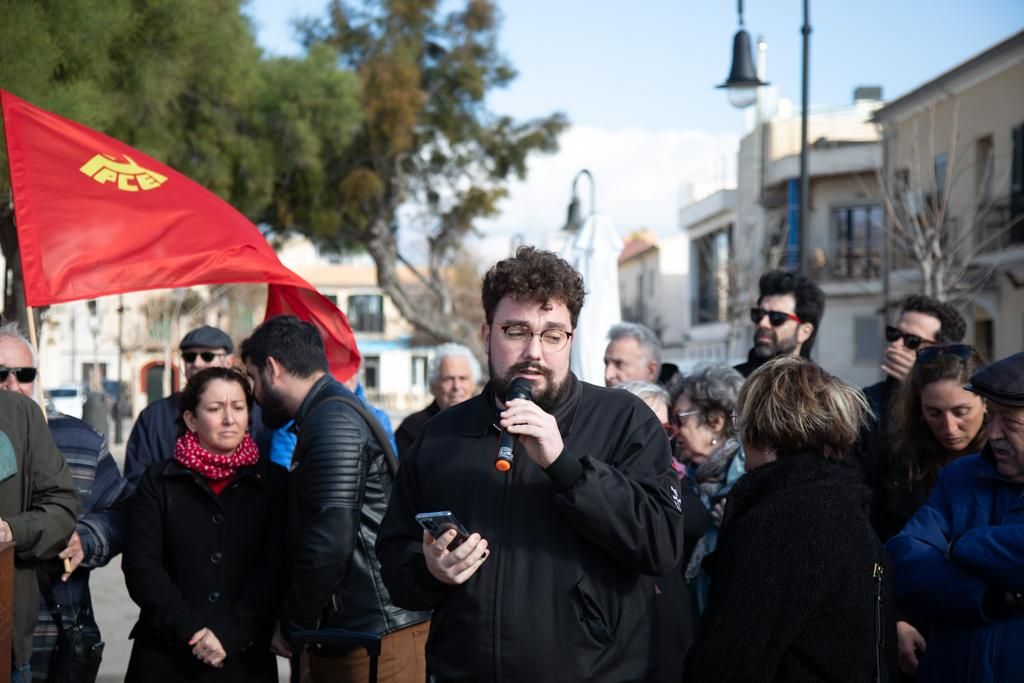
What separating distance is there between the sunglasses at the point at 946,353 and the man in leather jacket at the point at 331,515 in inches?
84.5

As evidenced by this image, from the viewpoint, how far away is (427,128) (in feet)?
84.8

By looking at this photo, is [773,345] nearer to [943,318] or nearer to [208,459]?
[943,318]

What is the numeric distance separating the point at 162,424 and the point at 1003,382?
4.59 m

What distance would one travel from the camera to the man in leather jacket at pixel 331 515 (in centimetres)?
473

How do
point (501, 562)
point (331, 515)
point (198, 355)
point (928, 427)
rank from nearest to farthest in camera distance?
point (501, 562) < point (331, 515) < point (928, 427) < point (198, 355)

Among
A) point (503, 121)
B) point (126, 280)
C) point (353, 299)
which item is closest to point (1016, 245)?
point (503, 121)

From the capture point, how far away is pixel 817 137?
133 feet

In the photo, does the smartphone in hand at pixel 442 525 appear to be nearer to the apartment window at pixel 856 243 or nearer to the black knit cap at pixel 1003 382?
the black knit cap at pixel 1003 382

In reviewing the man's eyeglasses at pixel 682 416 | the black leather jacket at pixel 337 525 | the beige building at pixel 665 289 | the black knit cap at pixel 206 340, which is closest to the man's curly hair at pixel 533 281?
the black leather jacket at pixel 337 525

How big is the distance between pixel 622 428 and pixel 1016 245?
2659 centimetres

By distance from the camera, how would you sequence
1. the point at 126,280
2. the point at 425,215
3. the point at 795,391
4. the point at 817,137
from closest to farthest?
1. the point at 795,391
2. the point at 126,280
3. the point at 425,215
4. the point at 817,137

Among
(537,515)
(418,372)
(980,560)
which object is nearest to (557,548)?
(537,515)

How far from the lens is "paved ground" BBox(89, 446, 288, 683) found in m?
8.10

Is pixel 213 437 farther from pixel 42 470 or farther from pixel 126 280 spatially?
pixel 126 280
